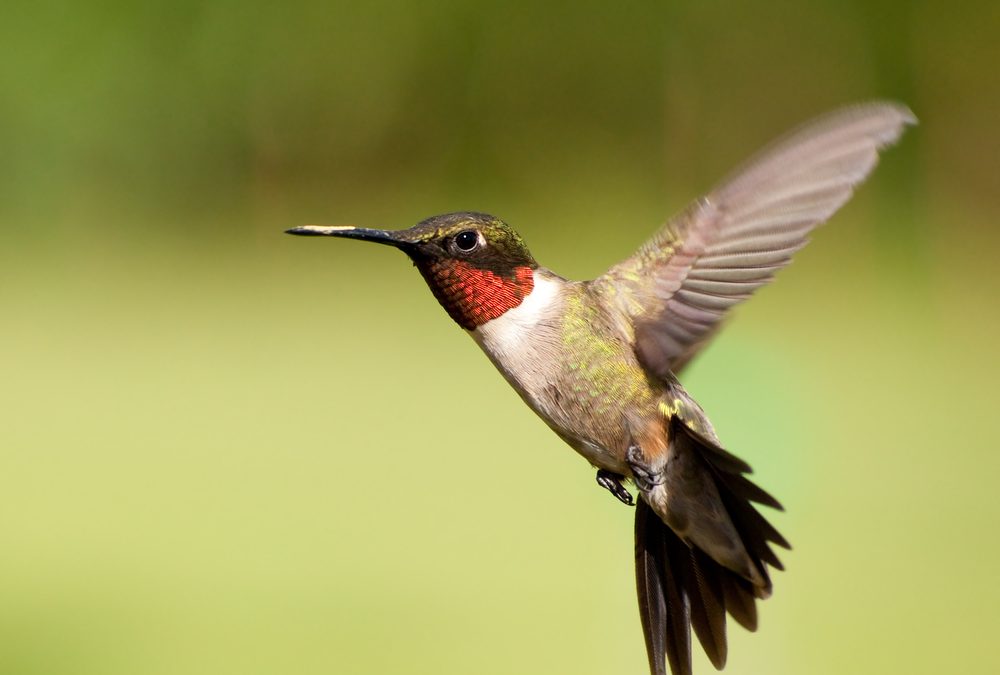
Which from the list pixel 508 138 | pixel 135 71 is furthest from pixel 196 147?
pixel 508 138

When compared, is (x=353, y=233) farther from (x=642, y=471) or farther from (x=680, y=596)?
(x=680, y=596)

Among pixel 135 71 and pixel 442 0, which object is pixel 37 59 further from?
pixel 442 0

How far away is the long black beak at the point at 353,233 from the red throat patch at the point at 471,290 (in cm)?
4

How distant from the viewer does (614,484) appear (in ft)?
2.99

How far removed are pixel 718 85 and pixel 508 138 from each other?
0.85 meters

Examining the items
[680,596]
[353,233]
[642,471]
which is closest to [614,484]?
[642,471]

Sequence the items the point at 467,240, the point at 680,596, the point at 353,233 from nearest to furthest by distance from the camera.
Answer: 1. the point at 353,233
2. the point at 467,240
3. the point at 680,596

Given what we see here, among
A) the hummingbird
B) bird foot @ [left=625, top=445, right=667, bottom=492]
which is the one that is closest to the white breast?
the hummingbird

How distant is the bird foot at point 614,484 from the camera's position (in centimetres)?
89

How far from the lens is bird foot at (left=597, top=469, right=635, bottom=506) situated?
0.89m

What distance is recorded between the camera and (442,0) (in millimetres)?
4570

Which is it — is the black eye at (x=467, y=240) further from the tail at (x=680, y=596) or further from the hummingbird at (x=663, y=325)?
the tail at (x=680, y=596)

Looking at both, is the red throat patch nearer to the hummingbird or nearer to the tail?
the hummingbird

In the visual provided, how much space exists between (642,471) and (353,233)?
295 millimetres
